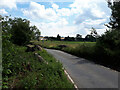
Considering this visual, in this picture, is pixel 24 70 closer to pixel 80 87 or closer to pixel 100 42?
pixel 80 87

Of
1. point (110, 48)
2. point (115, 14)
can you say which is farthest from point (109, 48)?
point (115, 14)

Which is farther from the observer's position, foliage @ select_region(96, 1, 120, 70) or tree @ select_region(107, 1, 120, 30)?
tree @ select_region(107, 1, 120, 30)

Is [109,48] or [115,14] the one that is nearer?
[109,48]

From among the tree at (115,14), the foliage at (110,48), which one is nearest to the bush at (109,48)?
the foliage at (110,48)

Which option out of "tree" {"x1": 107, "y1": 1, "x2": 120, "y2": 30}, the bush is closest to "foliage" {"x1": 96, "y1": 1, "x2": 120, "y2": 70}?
the bush

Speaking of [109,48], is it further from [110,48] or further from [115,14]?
[115,14]

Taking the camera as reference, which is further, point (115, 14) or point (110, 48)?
point (115, 14)

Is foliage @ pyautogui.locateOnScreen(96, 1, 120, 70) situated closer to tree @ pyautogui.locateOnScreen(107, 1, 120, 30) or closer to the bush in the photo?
the bush

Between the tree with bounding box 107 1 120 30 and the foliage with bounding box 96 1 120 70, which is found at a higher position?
the tree with bounding box 107 1 120 30

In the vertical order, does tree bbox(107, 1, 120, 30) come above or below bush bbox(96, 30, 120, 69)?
above

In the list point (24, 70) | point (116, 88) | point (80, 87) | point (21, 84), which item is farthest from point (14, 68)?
point (116, 88)

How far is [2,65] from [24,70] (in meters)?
1.81

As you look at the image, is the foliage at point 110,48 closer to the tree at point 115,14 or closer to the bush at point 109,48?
the bush at point 109,48

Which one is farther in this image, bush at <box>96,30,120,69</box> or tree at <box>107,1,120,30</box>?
tree at <box>107,1,120,30</box>
